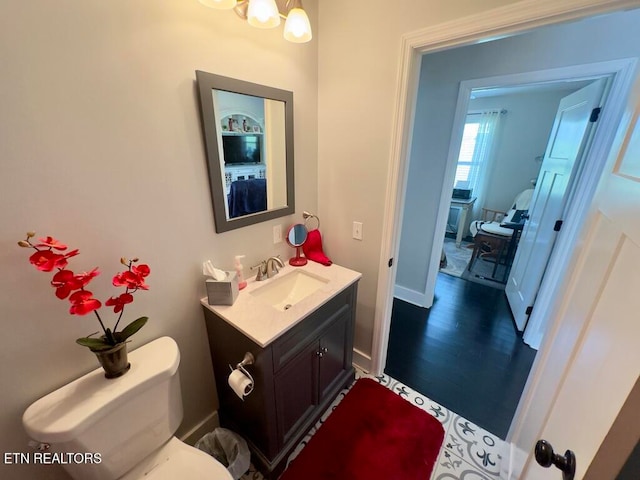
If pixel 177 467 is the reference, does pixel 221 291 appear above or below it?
above

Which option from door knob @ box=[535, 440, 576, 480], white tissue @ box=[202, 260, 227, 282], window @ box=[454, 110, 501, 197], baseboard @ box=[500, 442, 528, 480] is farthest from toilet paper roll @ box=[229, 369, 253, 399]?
window @ box=[454, 110, 501, 197]

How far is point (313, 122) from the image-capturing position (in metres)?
1.61

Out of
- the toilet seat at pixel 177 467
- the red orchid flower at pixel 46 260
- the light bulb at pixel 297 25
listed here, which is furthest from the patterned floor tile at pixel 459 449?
the light bulb at pixel 297 25

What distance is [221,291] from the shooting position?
47.4 inches

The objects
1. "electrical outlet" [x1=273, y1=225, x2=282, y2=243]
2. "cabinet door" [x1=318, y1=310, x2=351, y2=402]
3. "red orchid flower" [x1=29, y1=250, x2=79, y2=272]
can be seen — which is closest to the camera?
"red orchid flower" [x1=29, y1=250, x2=79, y2=272]

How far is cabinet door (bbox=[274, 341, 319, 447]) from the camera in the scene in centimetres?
121

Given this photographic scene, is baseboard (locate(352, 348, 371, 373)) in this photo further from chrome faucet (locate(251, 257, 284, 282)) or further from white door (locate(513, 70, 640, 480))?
white door (locate(513, 70, 640, 480))

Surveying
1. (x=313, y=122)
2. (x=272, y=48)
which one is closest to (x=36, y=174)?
(x=272, y=48)

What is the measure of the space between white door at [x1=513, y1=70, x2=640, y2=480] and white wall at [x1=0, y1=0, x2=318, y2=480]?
4.39 feet

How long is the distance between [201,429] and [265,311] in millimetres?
860

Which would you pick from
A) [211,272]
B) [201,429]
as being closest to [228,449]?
[201,429]

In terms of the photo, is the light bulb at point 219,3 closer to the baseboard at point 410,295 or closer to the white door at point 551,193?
the white door at point 551,193

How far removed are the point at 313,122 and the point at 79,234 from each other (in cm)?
128

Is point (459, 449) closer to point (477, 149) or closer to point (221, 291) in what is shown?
point (221, 291)
